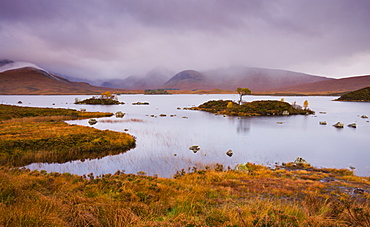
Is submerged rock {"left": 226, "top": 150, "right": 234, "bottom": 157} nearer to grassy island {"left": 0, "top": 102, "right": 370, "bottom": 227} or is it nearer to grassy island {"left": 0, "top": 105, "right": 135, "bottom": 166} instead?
grassy island {"left": 0, "top": 102, "right": 370, "bottom": 227}

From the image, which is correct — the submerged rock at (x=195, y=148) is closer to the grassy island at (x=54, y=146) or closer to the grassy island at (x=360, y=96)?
the grassy island at (x=54, y=146)

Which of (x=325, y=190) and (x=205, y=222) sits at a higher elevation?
(x=205, y=222)

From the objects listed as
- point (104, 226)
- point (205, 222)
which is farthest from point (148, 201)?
point (205, 222)

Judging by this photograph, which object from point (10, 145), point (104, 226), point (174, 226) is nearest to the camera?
point (174, 226)

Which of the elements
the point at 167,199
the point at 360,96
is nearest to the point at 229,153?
the point at 167,199

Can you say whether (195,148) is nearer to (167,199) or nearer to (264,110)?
(167,199)

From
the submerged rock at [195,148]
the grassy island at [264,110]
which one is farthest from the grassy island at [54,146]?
the grassy island at [264,110]

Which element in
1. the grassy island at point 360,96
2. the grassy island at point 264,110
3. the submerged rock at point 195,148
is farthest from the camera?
the grassy island at point 360,96

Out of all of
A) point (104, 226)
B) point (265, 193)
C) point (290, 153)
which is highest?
point (104, 226)

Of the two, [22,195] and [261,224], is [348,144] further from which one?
[22,195]

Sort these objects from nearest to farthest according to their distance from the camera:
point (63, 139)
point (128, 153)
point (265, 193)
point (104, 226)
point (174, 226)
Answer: point (174, 226) < point (104, 226) < point (265, 193) < point (128, 153) < point (63, 139)

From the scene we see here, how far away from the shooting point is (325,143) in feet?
93.2

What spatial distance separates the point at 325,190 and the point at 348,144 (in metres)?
22.8

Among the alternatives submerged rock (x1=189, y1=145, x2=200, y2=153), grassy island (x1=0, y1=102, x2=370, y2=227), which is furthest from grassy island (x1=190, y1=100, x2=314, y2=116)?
grassy island (x1=0, y1=102, x2=370, y2=227)
